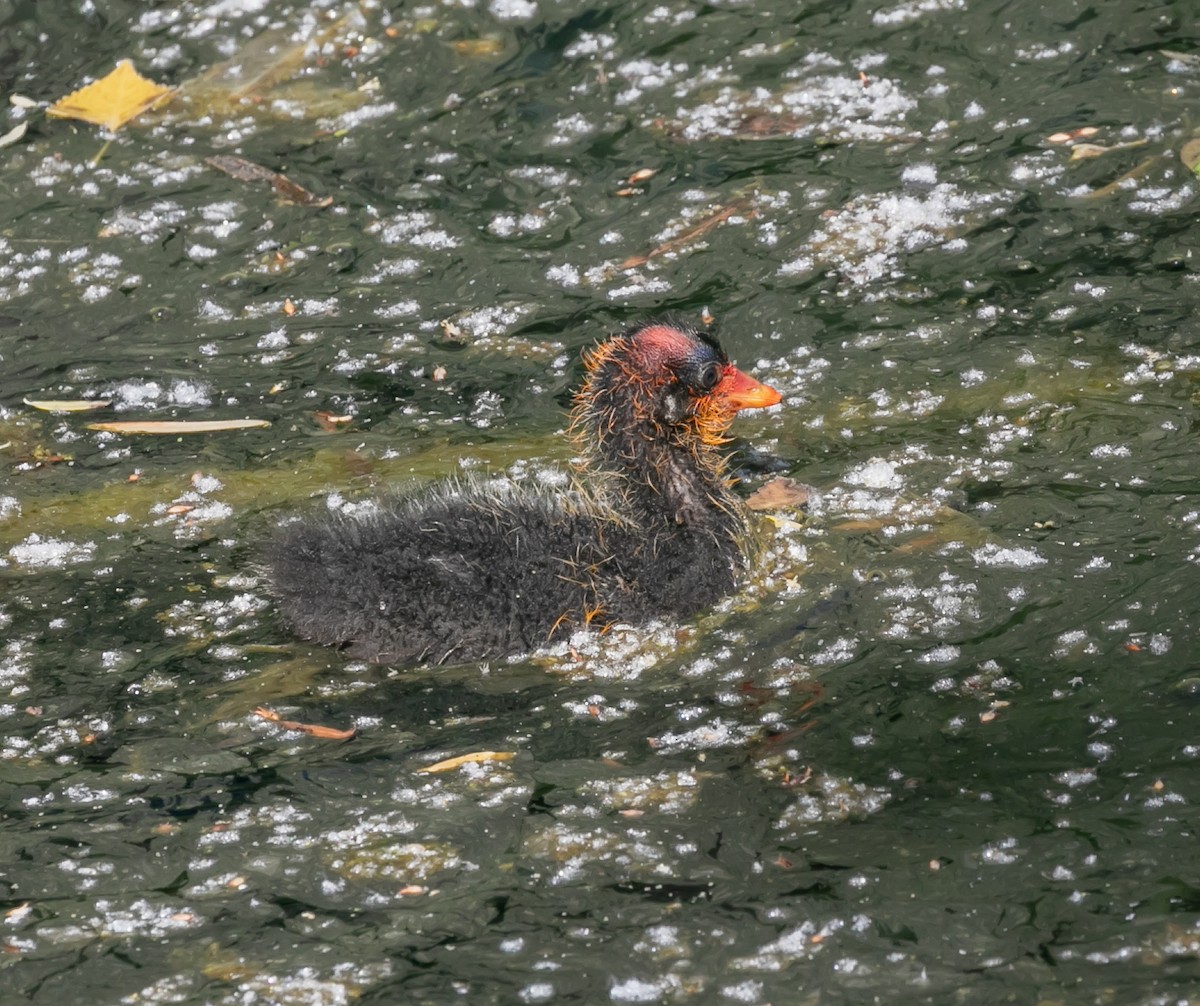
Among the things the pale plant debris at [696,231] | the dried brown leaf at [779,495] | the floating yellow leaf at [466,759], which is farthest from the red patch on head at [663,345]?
the pale plant debris at [696,231]

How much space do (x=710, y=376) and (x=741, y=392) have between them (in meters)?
0.15

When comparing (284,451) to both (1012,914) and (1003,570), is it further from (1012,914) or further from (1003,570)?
(1012,914)

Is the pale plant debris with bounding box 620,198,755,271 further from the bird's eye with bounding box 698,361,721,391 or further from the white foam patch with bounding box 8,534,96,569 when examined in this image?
the white foam patch with bounding box 8,534,96,569

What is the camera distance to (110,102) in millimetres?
9031

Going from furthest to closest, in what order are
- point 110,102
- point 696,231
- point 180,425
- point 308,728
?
point 110,102 < point 696,231 < point 180,425 < point 308,728

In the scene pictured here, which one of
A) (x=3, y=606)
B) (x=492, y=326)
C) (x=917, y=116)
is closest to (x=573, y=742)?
(x=3, y=606)

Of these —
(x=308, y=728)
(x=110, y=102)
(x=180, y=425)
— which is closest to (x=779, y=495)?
(x=308, y=728)

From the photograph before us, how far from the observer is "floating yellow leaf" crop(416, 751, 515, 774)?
4.67 meters

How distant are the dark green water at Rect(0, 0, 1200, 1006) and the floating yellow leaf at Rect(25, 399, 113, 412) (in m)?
0.06

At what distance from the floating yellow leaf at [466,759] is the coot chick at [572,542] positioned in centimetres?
65

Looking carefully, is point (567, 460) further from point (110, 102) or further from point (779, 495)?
point (110, 102)

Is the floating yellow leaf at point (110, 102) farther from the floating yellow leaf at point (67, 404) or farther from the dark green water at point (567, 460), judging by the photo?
the floating yellow leaf at point (67, 404)

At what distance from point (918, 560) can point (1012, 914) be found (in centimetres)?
180

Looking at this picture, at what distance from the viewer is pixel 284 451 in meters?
6.58
